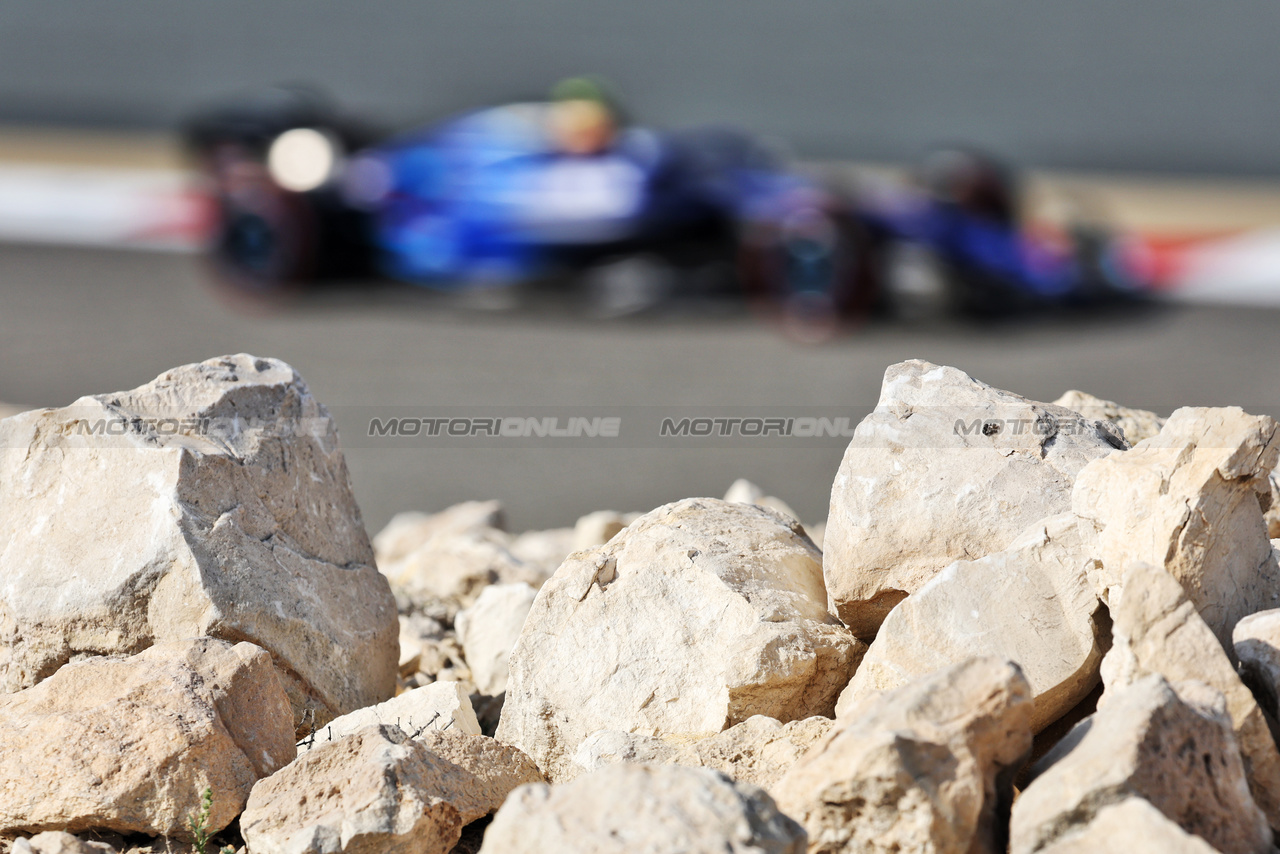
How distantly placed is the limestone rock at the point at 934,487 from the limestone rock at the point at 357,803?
0.86 meters

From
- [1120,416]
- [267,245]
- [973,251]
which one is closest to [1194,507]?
[1120,416]

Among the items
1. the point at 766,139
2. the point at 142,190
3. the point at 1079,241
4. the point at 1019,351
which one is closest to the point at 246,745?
the point at 1019,351

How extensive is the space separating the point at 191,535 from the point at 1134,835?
169cm

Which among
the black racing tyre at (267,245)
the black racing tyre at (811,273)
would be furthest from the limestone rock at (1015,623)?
the black racing tyre at (267,245)

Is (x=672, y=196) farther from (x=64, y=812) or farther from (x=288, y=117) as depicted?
(x=64, y=812)

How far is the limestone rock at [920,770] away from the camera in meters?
1.59

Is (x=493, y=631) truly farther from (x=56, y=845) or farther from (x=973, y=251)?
(x=973, y=251)

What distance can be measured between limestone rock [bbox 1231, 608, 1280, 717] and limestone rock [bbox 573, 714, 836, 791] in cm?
66

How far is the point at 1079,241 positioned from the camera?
812 centimetres

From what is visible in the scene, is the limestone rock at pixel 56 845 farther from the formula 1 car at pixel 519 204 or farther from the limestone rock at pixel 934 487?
the formula 1 car at pixel 519 204

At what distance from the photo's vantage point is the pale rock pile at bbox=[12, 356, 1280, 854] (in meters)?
1.62

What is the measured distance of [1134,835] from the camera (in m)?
1.49

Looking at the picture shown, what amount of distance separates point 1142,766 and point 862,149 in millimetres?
15097

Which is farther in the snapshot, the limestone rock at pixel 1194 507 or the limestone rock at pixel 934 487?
the limestone rock at pixel 934 487
